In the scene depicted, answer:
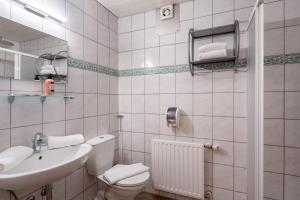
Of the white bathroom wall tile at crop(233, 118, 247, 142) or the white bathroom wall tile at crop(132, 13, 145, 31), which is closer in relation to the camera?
the white bathroom wall tile at crop(233, 118, 247, 142)

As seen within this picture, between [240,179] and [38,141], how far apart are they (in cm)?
182

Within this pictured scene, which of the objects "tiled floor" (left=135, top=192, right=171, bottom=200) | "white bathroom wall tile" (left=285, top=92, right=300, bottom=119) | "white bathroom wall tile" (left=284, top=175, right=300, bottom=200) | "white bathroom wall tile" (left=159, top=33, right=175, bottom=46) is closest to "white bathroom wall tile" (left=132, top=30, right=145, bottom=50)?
"white bathroom wall tile" (left=159, top=33, right=175, bottom=46)

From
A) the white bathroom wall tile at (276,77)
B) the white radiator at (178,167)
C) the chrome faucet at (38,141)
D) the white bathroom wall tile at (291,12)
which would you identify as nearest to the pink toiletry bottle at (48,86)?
the chrome faucet at (38,141)

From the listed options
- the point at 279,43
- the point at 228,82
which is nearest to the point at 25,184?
the point at 228,82

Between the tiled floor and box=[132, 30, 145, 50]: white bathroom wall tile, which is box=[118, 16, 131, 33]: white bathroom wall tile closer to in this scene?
box=[132, 30, 145, 50]: white bathroom wall tile

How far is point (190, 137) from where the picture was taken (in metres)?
1.84

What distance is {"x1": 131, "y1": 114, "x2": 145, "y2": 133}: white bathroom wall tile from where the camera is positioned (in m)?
2.10

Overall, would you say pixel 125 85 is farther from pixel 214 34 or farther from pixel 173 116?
pixel 214 34

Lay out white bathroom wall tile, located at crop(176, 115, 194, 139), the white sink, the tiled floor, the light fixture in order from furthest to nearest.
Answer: the tiled floor < white bathroom wall tile, located at crop(176, 115, 194, 139) < the light fixture < the white sink

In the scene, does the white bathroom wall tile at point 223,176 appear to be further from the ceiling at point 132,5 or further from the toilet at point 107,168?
the ceiling at point 132,5

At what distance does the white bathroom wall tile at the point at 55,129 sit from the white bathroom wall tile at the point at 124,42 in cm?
121

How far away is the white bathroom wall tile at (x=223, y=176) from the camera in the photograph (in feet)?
5.50

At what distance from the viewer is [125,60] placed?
2203 millimetres

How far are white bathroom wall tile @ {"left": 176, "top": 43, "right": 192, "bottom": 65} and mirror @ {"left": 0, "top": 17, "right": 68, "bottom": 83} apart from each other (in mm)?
1142
